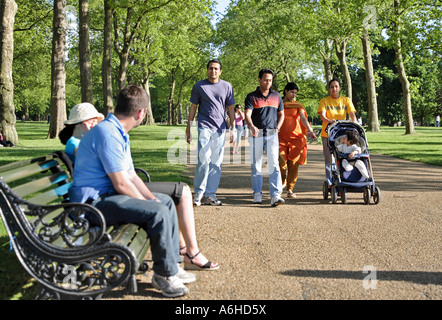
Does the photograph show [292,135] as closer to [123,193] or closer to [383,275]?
[383,275]

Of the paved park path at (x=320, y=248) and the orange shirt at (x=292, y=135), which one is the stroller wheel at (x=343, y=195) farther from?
the orange shirt at (x=292, y=135)

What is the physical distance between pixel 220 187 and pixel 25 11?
27190 millimetres

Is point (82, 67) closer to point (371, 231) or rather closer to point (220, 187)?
point (220, 187)

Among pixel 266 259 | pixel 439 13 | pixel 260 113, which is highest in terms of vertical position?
pixel 439 13

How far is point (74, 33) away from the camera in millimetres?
44312

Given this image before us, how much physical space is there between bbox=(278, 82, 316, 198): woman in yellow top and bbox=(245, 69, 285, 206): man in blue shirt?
2.28ft

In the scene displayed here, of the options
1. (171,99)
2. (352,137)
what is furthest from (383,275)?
(171,99)

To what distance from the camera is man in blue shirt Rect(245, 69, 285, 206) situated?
779cm

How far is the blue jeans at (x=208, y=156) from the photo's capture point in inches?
301

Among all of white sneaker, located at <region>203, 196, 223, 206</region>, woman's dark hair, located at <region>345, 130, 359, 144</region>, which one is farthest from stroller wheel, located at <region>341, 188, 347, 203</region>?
white sneaker, located at <region>203, 196, 223, 206</region>

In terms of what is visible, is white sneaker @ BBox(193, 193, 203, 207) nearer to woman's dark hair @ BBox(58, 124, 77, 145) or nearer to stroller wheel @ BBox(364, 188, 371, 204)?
stroller wheel @ BBox(364, 188, 371, 204)

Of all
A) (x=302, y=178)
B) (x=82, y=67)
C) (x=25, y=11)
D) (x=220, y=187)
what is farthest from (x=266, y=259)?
(x=25, y=11)

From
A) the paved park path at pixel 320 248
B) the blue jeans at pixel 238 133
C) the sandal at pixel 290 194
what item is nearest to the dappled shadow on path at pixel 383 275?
the paved park path at pixel 320 248

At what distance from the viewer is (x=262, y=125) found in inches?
311
